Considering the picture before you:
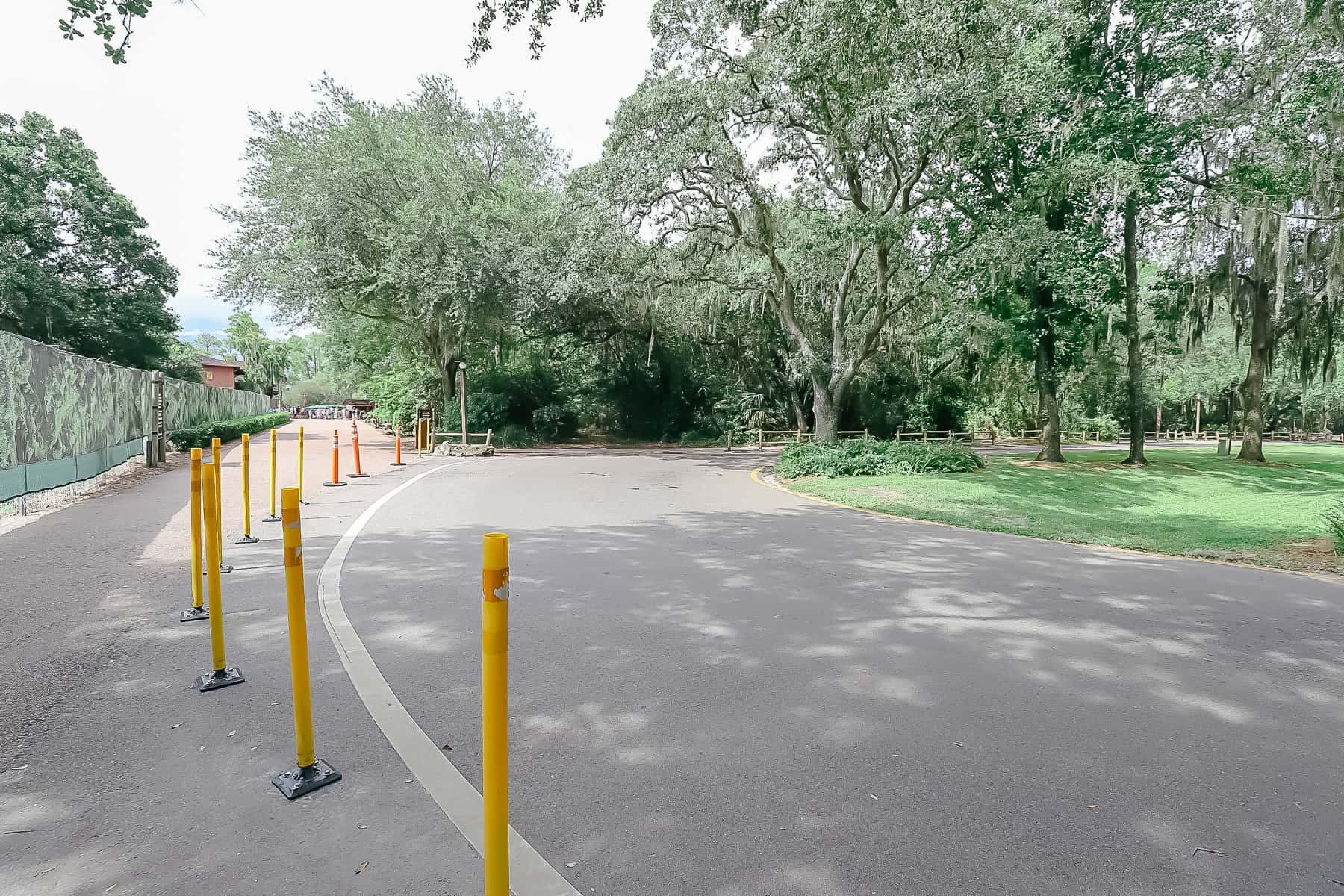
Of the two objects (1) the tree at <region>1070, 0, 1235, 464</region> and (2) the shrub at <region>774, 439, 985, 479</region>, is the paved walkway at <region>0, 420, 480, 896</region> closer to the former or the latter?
(2) the shrub at <region>774, 439, 985, 479</region>

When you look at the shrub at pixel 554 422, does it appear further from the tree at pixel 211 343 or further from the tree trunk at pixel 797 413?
the tree at pixel 211 343

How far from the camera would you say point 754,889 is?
7.86ft

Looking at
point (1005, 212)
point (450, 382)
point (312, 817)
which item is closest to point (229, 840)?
point (312, 817)

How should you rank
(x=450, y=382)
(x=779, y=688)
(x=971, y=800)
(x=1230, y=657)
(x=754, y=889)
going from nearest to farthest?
(x=754, y=889), (x=971, y=800), (x=779, y=688), (x=1230, y=657), (x=450, y=382)

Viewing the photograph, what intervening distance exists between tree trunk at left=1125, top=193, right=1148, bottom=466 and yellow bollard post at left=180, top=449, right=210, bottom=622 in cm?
2251

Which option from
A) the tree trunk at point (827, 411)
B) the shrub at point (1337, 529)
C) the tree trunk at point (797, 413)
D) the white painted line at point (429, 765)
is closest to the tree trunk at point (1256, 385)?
the tree trunk at point (827, 411)

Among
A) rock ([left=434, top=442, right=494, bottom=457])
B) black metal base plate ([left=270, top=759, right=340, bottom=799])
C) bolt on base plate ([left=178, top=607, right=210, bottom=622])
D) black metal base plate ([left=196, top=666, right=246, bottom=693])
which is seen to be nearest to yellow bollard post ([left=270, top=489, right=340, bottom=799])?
black metal base plate ([left=270, top=759, right=340, bottom=799])

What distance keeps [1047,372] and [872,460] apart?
765cm

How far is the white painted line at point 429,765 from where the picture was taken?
7.97 ft

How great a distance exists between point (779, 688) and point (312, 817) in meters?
2.49

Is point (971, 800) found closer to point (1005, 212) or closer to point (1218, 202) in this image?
point (1005, 212)

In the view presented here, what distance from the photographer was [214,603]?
396 cm

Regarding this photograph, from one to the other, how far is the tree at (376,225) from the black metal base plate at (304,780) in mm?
23195

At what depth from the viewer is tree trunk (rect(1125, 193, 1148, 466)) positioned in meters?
20.5
